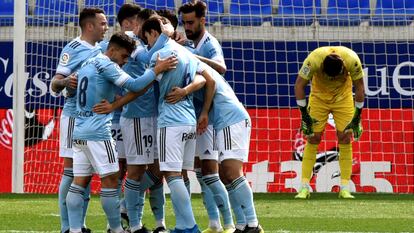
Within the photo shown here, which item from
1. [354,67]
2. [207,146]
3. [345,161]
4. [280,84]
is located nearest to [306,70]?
Answer: [354,67]

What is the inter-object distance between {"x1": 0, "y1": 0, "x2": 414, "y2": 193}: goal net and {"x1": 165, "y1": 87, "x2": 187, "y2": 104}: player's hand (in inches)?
261

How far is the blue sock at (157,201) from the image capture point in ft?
27.7

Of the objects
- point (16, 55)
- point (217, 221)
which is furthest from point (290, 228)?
point (16, 55)

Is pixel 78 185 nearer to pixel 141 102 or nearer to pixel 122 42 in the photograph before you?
pixel 141 102

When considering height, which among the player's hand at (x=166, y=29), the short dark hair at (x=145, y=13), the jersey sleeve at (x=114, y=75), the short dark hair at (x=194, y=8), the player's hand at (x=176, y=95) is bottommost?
the player's hand at (x=176, y=95)

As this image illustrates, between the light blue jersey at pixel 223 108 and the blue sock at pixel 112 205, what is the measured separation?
95 cm

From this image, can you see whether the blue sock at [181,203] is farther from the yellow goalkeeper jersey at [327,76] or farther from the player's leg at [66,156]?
the yellow goalkeeper jersey at [327,76]

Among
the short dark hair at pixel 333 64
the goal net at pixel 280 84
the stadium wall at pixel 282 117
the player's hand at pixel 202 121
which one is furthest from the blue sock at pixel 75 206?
the stadium wall at pixel 282 117

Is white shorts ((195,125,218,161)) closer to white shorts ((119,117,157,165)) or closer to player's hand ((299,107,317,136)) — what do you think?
white shorts ((119,117,157,165))

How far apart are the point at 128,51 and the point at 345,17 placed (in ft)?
28.0

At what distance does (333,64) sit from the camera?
11797 mm

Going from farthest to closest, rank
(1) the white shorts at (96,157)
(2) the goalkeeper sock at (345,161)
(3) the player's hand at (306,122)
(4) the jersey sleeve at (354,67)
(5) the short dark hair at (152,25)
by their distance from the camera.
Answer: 1. (2) the goalkeeper sock at (345,161)
2. (3) the player's hand at (306,122)
3. (4) the jersey sleeve at (354,67)
4. (5) the short dark hair at (152,25)
5. (1) the white shorts at (96,157)

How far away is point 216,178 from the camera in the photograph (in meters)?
8.25

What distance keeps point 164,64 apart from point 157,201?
4.39ft
